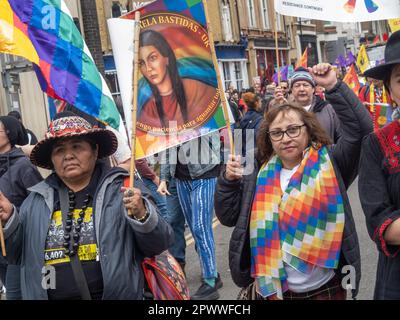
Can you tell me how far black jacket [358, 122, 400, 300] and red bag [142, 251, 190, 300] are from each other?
38.9 inches

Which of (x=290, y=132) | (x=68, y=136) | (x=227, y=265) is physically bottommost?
(x=227, y=265)

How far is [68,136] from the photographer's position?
3.24 metres

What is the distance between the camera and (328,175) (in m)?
3.17

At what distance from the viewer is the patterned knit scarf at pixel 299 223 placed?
315cm

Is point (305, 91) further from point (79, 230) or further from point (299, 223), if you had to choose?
point (79, 230)

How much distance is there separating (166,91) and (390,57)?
4.74 feet

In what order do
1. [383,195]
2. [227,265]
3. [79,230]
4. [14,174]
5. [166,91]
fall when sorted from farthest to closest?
[227,265]
[14,174]
[166,91]
[79,230]
[383,195]

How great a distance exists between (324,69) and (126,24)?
4.21ft

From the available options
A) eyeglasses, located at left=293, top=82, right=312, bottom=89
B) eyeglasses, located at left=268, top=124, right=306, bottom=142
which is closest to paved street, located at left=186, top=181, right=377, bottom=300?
eyeglasses, located at left=293, top=82, right=312, bottom=89

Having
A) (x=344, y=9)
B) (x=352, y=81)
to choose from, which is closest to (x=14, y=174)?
(x=344, y=9)

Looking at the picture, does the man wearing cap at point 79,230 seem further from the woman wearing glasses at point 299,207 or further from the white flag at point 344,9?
the white flag at point 344,9

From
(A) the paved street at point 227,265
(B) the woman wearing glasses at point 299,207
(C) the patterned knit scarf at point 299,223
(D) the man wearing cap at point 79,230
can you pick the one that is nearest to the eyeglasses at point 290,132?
(B) the woman wearing glasses at point 299,207

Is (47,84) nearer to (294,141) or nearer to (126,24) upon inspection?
(126,24)

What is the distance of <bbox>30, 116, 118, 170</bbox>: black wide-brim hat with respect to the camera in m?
3.24
